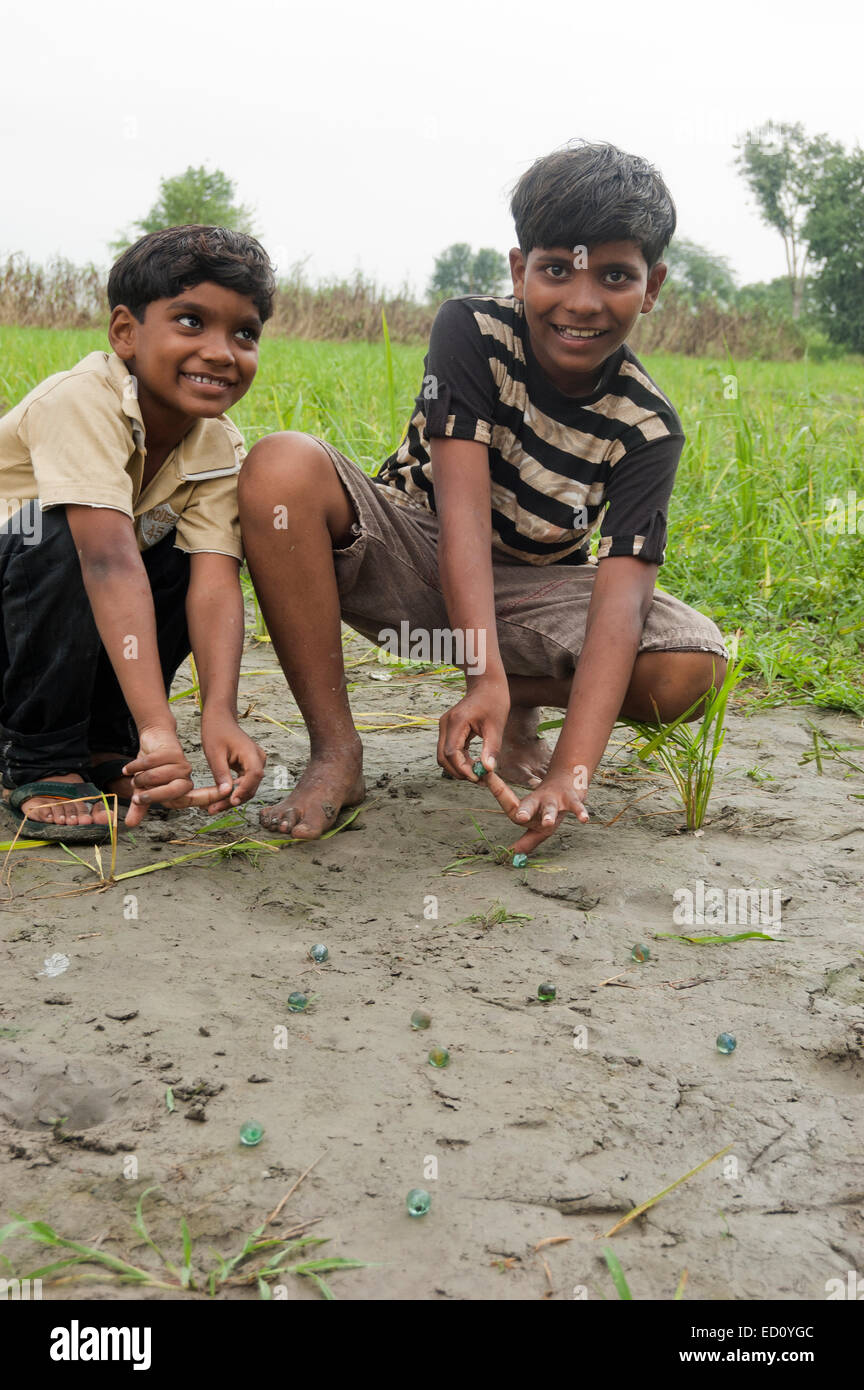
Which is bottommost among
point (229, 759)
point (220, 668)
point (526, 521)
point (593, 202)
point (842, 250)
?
point (229, 759)

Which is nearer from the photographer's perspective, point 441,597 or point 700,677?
point 700,677

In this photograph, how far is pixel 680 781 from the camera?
2.06 m

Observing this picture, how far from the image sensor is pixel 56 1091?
1263mm

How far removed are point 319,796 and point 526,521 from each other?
706 millimetres

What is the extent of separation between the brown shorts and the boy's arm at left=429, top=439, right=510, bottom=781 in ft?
0.64

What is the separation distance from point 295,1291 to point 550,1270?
24 cm

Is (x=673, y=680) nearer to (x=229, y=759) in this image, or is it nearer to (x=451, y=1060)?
(x=229, y=759)

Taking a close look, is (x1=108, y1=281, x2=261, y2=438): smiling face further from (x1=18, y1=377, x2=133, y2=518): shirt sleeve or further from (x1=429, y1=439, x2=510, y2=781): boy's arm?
(x1=429, y1=439, x2=510, y2=781): boy's arm

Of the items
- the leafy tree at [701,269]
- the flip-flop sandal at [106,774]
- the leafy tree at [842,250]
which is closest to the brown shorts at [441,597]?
the flip-flop sandal at [106,774]

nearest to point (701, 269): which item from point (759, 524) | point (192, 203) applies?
point (192, 203)

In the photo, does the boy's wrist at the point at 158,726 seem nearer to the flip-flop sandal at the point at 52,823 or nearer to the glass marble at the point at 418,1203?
the flip-flop sandal at the point at 52,823

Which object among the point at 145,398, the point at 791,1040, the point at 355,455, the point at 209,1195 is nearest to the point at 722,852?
the point at 791,1040

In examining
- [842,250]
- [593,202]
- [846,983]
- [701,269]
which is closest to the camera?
[846,983]

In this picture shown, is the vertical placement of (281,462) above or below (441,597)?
above
